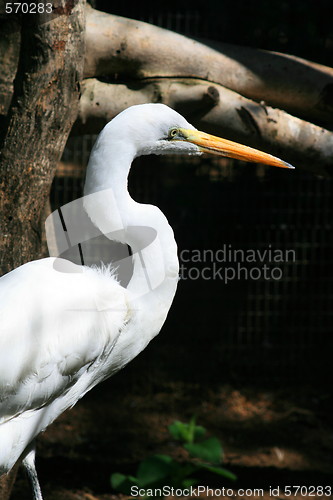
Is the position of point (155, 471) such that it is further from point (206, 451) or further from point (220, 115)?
point (220, 115)

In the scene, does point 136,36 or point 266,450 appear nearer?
point 136,36

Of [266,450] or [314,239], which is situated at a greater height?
[314,239]

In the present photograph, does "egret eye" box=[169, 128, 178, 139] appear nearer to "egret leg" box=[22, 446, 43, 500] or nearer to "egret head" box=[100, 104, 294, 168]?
"egret head" box=[100, 104, 294, 168]

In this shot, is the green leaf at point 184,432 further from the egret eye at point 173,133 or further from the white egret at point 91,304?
the egret eye at point 173,133

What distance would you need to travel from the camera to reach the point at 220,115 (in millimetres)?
2361

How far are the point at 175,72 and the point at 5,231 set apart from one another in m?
1.00

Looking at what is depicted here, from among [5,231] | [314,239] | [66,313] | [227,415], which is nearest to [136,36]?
[5,231]

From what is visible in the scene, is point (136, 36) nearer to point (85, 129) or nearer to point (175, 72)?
point (175, 72)

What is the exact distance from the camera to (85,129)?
2420mm

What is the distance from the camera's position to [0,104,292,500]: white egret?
1.61 m

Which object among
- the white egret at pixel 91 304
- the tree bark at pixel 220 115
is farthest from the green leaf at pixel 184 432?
the tree bark at pixel 220 115

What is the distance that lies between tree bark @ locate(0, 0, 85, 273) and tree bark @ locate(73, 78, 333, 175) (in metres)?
0.45

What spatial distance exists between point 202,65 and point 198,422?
2004 mm

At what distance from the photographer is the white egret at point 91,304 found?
5.27 ft
